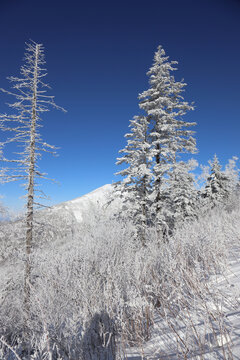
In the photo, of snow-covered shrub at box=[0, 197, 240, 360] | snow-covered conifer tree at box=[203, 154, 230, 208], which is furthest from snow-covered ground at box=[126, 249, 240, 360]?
snow-covered conifer tree at box=[203, 154, 230, 208]

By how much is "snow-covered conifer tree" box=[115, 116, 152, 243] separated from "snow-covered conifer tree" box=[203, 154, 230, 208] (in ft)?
60.0

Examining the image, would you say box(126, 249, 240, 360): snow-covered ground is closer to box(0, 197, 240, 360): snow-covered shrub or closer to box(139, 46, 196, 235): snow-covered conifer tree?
box(0, 197, 240, 360): snow-covered shrub

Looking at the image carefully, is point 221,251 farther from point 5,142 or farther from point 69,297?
point 5,142

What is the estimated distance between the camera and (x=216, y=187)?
25.5 metres

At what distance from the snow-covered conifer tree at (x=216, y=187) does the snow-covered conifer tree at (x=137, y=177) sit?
720 inches

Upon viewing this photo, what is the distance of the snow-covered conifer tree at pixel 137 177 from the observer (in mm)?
10680

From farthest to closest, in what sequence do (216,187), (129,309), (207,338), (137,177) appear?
(216,187) < (137,177) < (129,309) < (207,338)

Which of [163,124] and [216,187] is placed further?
[216,187]

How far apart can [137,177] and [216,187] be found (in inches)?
772

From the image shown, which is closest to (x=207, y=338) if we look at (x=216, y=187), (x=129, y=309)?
(x=129, y=309)

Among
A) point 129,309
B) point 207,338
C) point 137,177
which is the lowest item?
point 129,309

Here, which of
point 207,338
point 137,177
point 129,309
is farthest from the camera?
point 137,177

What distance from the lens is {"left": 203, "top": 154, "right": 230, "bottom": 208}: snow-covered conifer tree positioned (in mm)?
25344

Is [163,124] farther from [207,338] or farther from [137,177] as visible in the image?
[207,338]
